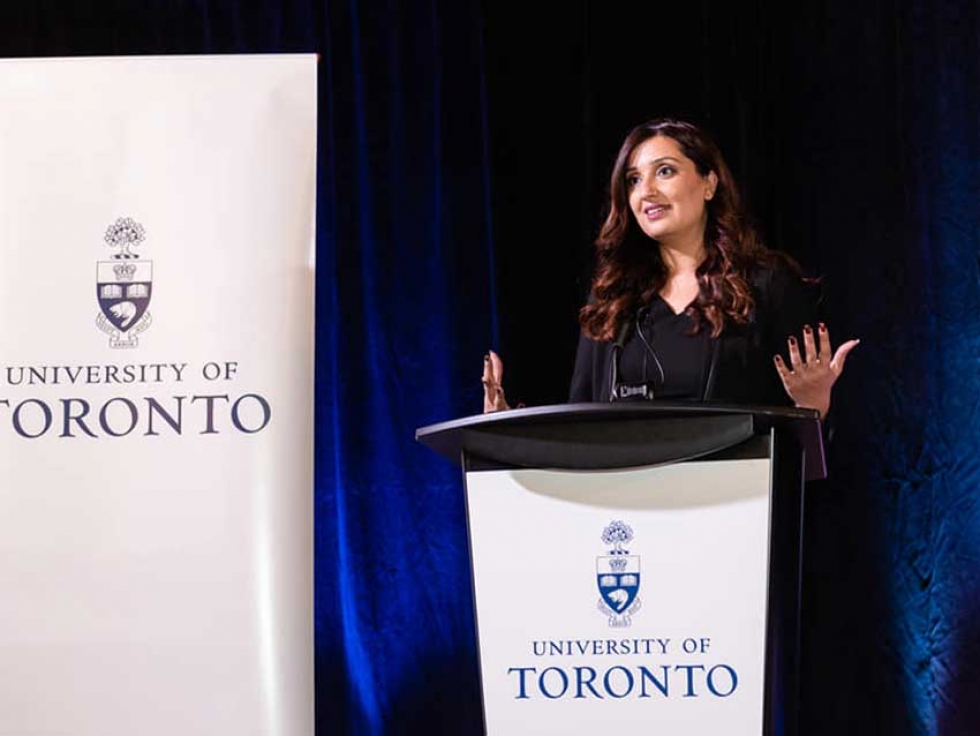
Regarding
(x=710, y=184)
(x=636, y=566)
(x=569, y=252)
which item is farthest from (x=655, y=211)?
Result: (x=636, y=566)

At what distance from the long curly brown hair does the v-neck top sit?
51 millimetres

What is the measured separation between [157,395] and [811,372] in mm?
1100

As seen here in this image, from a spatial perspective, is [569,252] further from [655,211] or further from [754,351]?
[754,351]

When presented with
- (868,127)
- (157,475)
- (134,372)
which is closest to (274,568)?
(157,475)

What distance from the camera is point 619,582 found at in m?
1.57

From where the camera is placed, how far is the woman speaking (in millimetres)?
2252

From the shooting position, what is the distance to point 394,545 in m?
3.19

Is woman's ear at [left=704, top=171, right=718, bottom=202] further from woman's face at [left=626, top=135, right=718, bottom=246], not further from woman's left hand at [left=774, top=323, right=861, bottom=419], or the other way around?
woman's left hand at [left=774, top=323, right=861, bottom=419]

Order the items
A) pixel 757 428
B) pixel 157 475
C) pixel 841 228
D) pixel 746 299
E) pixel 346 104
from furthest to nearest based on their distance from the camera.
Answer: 1. pixel 346 104
2. pixel 841 228
3. pixel 746 299
4. pixel 157 475
5. pixel 757 428

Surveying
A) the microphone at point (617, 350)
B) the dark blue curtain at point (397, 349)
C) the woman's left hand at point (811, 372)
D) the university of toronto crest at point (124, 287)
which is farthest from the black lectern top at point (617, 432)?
the dark blue curtain at point (397, 349)

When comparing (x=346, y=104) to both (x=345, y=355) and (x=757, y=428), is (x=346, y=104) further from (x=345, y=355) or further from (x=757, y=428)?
(x=757, y=428)

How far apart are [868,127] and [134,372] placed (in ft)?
6.57

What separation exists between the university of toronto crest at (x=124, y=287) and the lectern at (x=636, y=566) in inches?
29.6

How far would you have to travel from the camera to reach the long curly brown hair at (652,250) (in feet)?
7.79
